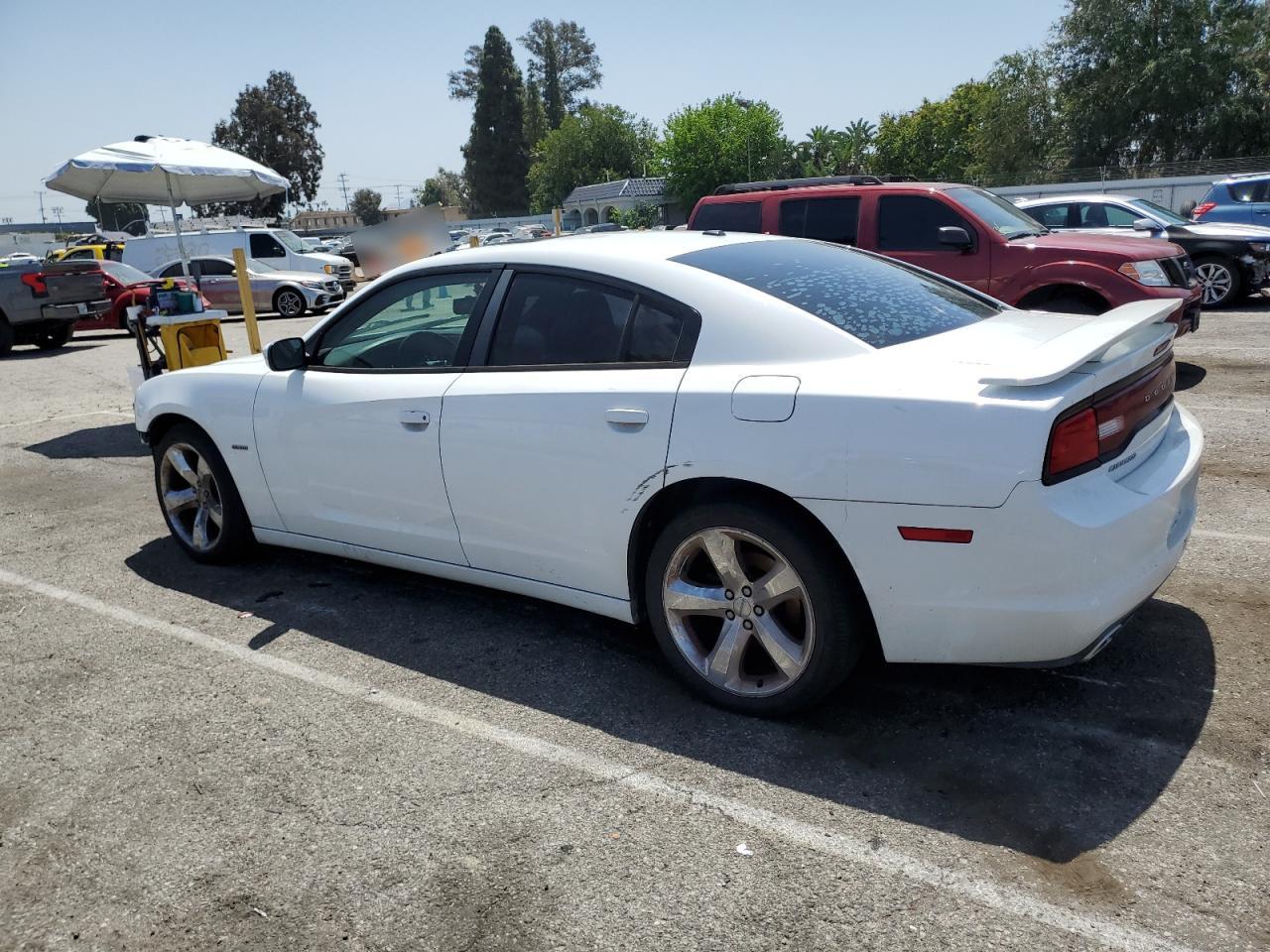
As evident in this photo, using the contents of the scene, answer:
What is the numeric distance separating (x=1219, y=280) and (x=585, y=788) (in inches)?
522

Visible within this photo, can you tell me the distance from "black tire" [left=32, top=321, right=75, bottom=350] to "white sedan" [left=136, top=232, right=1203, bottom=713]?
15178mm

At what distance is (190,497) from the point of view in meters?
5.14

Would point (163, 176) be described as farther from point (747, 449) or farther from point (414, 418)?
point (747, 449)

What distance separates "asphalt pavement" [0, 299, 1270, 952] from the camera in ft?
7.91

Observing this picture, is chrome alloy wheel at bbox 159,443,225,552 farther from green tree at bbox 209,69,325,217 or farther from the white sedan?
green tree at bbox 209,69,325,217

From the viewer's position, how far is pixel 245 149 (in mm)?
78938

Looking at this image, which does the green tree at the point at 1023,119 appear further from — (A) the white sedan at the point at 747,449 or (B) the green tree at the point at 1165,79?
(A) the white sedan at the point at 747,449

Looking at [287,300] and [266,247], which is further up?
[266,247]

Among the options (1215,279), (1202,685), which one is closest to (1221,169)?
(1215,279)

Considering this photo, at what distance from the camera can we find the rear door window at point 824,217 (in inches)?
365

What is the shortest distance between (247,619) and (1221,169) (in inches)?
1449

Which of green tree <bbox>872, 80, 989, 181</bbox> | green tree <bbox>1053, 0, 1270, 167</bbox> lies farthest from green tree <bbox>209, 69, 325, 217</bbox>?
green tree <bbox>1053, 0, 1270, 167</bbox>

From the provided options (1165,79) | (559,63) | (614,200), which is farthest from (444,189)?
(1165,79)

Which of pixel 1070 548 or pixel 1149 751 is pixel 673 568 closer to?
pixel 1070 548
